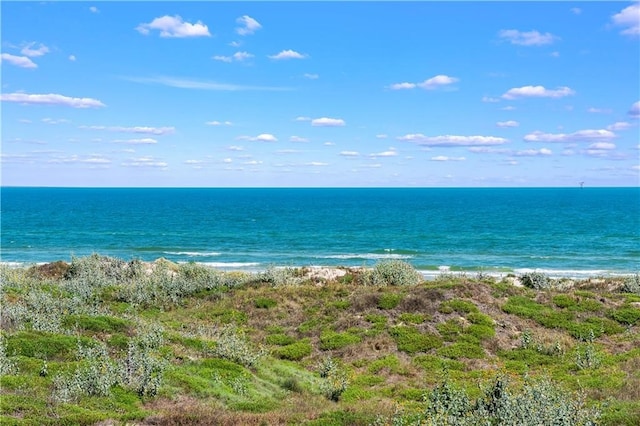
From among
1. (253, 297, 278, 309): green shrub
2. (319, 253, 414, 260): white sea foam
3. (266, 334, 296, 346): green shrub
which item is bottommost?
(319, 253, 414, 260): white sea foam

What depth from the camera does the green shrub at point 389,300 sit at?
86.0 ft

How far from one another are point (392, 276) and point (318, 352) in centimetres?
1347

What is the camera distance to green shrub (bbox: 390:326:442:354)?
21844 mm

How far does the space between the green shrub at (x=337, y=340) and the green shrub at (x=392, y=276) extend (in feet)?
35.0

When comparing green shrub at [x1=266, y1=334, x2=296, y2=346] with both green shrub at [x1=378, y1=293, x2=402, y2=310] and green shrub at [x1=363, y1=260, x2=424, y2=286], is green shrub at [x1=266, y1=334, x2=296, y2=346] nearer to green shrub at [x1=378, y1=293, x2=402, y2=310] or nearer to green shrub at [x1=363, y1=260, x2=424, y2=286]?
green shrub at [x1=378, y1=293, x2=402, y2=310]

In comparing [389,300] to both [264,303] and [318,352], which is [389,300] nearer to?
[318,352]

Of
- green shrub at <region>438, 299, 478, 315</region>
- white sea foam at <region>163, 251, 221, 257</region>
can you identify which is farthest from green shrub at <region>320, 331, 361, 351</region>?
white sea foam at <region>163, 251, 221, 257</region>

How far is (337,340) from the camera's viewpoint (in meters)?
22.8

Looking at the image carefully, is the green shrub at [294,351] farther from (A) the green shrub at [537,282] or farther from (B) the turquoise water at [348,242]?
(B) the turquoise water at [348,242]

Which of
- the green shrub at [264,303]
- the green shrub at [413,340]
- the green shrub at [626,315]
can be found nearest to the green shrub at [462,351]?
the green shrub at [413,340]

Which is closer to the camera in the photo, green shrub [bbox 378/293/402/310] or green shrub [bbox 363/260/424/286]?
green shrub [bbox 378/293/402/310]

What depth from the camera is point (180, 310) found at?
2947 centimetres

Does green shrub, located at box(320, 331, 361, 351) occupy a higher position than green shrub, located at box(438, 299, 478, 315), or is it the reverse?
green shrub, located at box(438, 299, 478, 315)

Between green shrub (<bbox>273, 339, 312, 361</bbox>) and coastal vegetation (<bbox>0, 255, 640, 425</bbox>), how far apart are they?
7 cm
